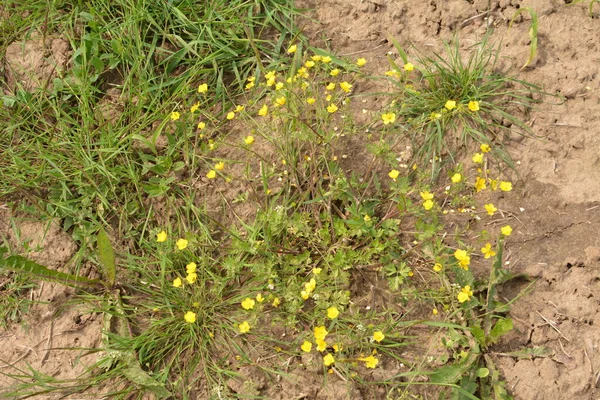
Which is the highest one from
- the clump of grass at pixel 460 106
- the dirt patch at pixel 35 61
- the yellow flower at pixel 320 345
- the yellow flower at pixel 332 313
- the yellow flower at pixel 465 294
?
the clump of grass at pixel 460 106

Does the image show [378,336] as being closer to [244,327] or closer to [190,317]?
[244,327]

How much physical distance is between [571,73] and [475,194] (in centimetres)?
82

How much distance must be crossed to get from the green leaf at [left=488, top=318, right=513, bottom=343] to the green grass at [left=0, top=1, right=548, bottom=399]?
0.03 meters

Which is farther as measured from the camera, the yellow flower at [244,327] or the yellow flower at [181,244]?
the yellow flower at [181,244]

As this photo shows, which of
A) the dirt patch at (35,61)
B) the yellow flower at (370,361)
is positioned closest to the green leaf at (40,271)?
the dirt patch at (35,61)

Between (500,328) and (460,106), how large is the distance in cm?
109

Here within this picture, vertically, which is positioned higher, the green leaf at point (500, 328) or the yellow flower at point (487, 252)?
the yellow flower at point (487, 252)

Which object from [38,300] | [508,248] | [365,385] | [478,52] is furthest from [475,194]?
[38,300]

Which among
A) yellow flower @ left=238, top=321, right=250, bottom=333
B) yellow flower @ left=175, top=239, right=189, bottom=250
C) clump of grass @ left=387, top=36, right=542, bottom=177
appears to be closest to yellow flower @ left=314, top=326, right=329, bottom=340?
yellow flower @ left=238, top=321, right=250, bottom=333

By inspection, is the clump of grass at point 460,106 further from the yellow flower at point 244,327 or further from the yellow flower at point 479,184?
the yellow flower at point 244,327

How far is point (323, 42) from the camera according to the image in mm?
3297

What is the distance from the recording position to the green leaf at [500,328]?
244cm

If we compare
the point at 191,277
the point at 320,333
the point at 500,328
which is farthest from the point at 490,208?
the point at 191,277

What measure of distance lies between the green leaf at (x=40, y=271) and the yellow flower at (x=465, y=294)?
169 cm
